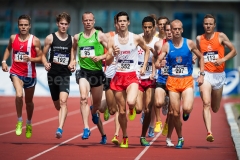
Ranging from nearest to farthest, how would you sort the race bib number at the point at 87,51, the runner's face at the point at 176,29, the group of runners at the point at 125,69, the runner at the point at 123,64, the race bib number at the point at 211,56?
the runner's face at the point at 176,29 < the group of runners at the point at 125,69 < the runner at the point at 123,64 < the race bib number at the point at 87,51 < the race bib number at the point at 211,56

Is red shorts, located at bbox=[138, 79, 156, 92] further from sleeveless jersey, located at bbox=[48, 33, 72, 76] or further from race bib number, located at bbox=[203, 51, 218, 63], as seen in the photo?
sleeveless jersey, located at bbox=[48, 33, 72, 76]

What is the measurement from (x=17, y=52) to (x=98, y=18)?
27070 millimetres

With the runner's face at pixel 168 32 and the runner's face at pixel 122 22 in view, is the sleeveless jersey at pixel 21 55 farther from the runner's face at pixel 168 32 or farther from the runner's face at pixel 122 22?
the runner's face at pixel 168 32

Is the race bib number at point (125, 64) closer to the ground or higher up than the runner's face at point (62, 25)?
closer to the ground

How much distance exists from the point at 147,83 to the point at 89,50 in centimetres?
150

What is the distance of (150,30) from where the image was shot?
13258 millimetres

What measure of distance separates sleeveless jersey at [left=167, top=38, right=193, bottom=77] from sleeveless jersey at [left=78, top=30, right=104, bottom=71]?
129 centimetres

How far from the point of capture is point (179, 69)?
39.3 ft

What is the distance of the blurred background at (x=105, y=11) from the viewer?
130 feet

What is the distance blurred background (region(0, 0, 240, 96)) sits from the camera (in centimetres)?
3956

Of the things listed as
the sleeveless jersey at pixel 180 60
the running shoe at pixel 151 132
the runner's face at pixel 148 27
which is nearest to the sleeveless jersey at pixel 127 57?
the sleeveless jersey at pixel 180 60

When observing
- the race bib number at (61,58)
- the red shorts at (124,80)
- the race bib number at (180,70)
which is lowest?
the red shorts at (124,80)

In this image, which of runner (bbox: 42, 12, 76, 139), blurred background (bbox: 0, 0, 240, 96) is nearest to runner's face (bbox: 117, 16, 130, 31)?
runner (bbox: 42, 12, 76, 139)

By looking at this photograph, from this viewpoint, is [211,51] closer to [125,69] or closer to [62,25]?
[125,69]
